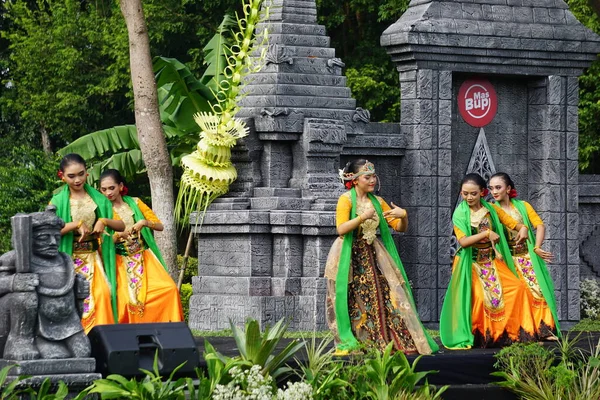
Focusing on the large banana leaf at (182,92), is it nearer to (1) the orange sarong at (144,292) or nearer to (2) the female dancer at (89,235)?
(1) the orange sarong at (144,292)

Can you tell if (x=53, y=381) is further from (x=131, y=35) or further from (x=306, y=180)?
(x=131, y=35)

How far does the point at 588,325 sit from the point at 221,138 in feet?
15.8

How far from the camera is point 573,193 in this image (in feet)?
57.4

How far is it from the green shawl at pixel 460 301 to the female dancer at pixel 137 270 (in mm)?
2532

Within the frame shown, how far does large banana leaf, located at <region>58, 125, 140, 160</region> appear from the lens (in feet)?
65.6

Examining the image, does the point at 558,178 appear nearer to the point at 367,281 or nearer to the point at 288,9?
the point at 288,9

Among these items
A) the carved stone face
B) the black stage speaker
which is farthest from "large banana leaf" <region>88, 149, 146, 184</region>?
the carved stone face

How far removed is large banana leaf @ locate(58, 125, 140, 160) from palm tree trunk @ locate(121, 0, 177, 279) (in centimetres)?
302

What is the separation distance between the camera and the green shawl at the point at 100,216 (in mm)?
12328

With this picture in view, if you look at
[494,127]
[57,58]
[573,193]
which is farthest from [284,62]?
[57,58]

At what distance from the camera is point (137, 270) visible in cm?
1314

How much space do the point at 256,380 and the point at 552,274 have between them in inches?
321

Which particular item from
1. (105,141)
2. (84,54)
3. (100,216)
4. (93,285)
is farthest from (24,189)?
(100,216)

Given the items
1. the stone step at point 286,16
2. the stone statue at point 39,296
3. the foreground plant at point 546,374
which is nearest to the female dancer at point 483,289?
the foreground plant at point 546,374
